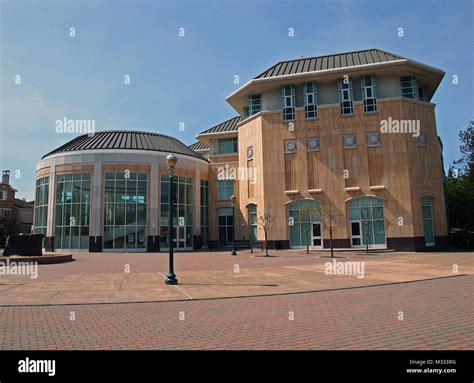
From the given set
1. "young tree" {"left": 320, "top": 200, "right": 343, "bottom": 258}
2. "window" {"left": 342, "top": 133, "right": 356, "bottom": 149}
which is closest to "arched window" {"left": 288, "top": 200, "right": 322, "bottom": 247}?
"young tree" {"left": 320, "top": 200, "right": 343, "bottom": 258}

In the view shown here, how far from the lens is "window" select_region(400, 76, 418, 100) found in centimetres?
3603

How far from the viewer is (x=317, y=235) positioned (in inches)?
1444

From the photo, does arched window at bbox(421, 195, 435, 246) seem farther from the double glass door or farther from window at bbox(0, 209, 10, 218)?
window at bbox(0, 209, 10, 218)

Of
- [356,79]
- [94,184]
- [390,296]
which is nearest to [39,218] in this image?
[94,184]

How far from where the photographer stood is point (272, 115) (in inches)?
1512

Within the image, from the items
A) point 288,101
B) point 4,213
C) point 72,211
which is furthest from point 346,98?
point 4,213

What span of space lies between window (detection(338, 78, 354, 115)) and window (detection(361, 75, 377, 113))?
1.22m

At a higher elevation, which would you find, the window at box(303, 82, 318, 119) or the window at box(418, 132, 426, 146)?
the window at box(303, 82, 318, 119)

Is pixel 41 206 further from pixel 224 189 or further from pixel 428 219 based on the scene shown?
pixel 428 219

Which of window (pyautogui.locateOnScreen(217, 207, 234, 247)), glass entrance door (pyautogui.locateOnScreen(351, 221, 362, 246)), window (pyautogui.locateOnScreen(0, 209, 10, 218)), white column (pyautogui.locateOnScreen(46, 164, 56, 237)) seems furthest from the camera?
window (pyautogui.locateOnScreen(0, 209, 10, 218))

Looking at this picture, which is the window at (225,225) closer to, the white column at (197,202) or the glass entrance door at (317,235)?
the white column at (197,202)

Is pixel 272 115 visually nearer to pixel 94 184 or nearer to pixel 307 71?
pixel 307 71

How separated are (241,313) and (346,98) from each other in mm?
32236
